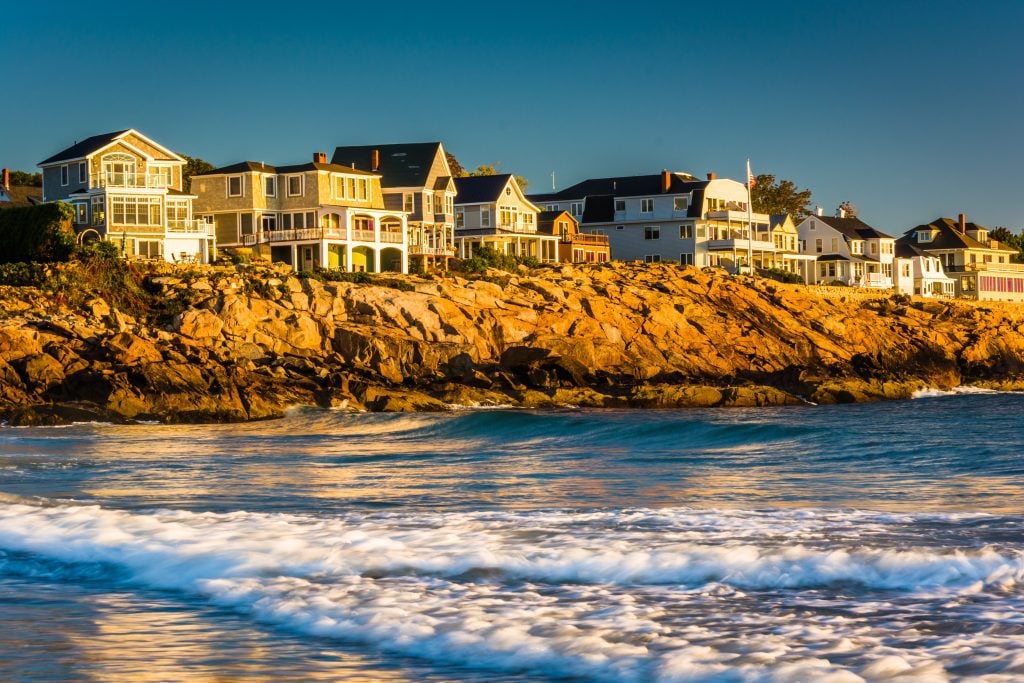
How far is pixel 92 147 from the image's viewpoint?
6378 cm

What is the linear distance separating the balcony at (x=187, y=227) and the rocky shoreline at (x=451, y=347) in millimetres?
5756

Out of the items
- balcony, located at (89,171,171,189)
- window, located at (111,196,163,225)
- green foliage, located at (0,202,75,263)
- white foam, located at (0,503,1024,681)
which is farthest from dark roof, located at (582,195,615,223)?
white foam, located at (0,503,1024,681)

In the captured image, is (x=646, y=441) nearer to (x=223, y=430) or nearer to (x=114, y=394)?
(x=223, y=430)

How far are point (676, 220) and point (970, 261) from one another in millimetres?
36201

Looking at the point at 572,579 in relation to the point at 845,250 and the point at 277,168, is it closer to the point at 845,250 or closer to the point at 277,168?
the point at 277,168

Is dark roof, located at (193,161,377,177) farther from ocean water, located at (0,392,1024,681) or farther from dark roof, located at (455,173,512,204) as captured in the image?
ocean water, located at (0,392,1024,681)

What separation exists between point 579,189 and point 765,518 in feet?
273

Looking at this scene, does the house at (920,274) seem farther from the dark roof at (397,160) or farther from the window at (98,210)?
the window at (98,210)

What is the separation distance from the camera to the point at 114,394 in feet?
130

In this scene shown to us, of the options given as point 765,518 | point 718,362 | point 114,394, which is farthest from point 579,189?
point 765,518

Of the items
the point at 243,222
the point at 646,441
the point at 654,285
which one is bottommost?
the point at 646,441

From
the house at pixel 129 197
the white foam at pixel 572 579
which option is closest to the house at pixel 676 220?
the house at pixel 129 197

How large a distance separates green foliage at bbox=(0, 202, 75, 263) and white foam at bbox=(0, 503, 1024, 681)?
41.7 meters

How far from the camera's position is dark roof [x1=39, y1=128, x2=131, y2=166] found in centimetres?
6353
